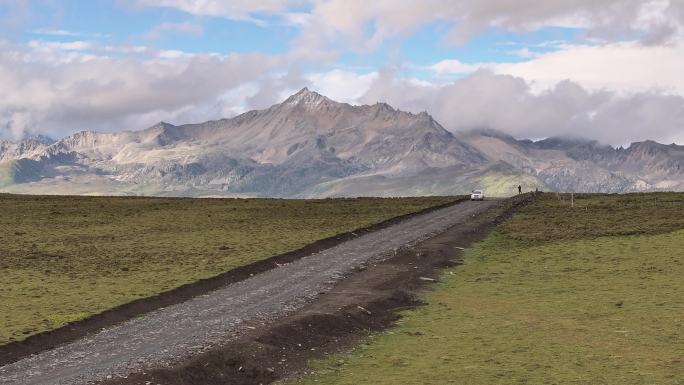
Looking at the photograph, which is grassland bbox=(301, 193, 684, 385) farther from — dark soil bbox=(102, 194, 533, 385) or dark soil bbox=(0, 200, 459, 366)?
dark soil bbox=(0, 200, 459, 366)

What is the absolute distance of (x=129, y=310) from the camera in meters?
34.9

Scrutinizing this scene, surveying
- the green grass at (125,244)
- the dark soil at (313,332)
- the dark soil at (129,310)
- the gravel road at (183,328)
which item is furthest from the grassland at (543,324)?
the green grass at (125,244)

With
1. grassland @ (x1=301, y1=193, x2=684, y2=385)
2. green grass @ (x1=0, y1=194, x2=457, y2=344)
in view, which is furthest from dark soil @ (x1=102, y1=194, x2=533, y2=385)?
green grass @ (x1=0, y1=194, x2=457, y2=344)

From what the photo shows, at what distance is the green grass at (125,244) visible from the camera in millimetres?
37938

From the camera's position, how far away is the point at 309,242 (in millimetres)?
63625

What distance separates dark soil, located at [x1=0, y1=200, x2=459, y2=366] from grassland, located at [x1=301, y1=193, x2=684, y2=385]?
11.7 m

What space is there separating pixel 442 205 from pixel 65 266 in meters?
73.8

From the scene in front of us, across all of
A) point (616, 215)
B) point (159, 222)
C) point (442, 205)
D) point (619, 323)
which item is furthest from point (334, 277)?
point (442, 205)

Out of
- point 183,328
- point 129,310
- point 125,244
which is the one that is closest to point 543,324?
point 183,328

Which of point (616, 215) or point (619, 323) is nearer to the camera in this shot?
point (619, 323)

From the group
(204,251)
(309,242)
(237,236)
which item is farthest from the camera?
(237,236)

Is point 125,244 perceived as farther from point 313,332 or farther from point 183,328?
point 313,332

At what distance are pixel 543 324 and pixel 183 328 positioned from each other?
1586 cm

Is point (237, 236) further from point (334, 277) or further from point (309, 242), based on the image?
point (334, 277)
